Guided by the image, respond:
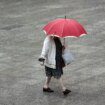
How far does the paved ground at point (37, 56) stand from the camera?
866 centimetres

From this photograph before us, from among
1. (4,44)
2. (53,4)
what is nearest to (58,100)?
(4,44)

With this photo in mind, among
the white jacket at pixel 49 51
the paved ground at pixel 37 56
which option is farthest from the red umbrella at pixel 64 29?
the paved ground at pixel 37 56

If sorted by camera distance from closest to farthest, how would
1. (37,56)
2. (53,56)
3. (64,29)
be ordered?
(64,29)
(53,56)
(37,56)

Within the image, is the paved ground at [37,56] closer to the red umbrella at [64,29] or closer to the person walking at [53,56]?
the person walking at [53,56]

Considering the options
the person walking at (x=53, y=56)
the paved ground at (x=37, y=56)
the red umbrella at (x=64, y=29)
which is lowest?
the paved ground at (x=37, y=56)

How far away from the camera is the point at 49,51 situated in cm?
853

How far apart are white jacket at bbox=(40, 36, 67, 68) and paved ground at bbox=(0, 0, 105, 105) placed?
73 centimetres

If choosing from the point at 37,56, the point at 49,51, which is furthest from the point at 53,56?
the point at 37,56

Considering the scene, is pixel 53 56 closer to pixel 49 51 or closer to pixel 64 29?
pixel 49 51

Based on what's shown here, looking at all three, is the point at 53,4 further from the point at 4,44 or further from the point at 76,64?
the point at 76,64

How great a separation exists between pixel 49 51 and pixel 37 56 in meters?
3.15

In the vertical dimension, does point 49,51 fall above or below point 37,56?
above

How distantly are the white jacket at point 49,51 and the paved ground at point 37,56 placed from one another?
0.73 meters

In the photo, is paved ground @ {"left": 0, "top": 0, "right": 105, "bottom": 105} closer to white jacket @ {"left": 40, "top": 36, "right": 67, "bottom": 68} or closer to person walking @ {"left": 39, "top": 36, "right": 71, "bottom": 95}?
person walking @ {"left": 39, "top": 36, "right": 71, "bottom": 95}
